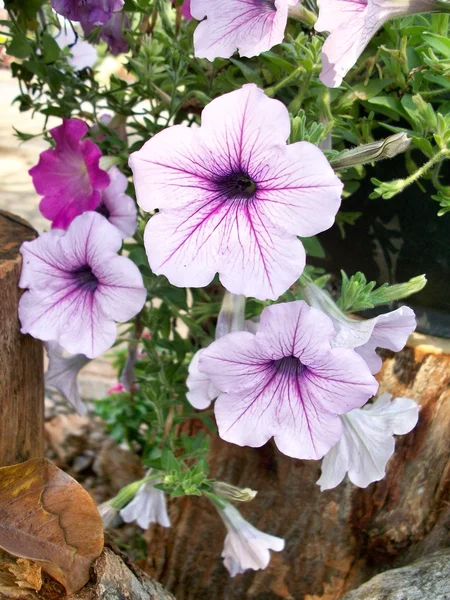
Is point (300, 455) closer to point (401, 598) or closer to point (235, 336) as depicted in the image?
point (235, 336)

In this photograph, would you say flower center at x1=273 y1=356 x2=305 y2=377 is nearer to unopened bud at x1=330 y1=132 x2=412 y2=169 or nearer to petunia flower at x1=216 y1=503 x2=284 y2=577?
unopened bud at x1=330 y1=132 x2=412 y2=169

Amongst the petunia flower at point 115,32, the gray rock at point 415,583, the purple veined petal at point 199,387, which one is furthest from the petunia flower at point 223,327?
the petunia flower at point 115,32

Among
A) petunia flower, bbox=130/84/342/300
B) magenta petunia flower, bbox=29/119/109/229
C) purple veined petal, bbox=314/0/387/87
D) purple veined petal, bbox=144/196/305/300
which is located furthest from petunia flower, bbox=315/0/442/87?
magenta petunia flower, bbox=29/119/109/229

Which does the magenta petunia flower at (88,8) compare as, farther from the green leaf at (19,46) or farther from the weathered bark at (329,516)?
the weathered bark at (329,516)

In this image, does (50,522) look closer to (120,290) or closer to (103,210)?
(120,290)

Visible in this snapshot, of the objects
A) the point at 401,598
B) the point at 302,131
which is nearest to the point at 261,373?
the point at 302,131

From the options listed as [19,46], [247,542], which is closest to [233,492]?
[247,542]

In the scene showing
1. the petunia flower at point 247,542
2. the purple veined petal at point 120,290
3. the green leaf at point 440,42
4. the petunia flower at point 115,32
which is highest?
the petunia flower at point 115,32
